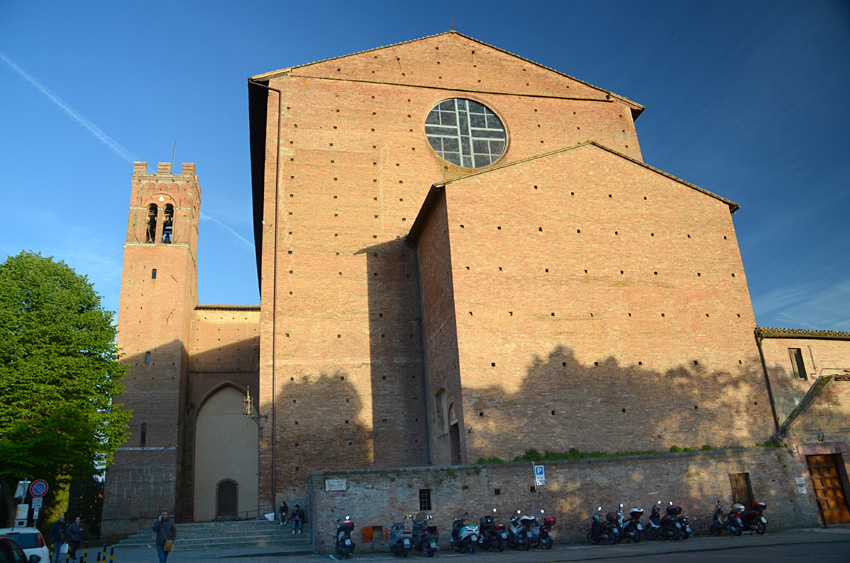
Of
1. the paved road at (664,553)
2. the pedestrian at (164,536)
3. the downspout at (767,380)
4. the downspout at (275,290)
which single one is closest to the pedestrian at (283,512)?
the downspout at (275,290)

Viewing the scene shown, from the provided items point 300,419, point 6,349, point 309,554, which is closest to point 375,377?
point 300,419

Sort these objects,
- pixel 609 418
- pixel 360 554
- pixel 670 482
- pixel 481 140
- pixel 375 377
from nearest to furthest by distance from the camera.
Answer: pixel 360 554
pixel 670 482
pixel 609 418
pixel 375 377
pixel 481 140

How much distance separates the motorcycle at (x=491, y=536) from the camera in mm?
13523

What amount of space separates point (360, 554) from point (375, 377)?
727cm

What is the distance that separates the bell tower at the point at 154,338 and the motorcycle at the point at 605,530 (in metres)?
19.2

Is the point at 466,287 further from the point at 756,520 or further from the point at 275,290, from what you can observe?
the point at 756,520

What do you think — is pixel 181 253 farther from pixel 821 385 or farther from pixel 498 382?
pixel 821 385

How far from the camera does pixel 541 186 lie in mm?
19094

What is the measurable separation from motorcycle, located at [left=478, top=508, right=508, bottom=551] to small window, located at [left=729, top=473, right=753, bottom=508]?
676 centimetres

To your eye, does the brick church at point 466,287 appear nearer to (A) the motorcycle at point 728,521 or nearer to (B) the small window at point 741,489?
(B) the small window at point 741,489

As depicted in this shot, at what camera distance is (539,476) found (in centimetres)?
1466

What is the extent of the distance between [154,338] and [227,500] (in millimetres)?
8260

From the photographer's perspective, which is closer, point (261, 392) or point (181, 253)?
point (261, 392)

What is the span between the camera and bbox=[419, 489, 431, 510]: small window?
556 inches
